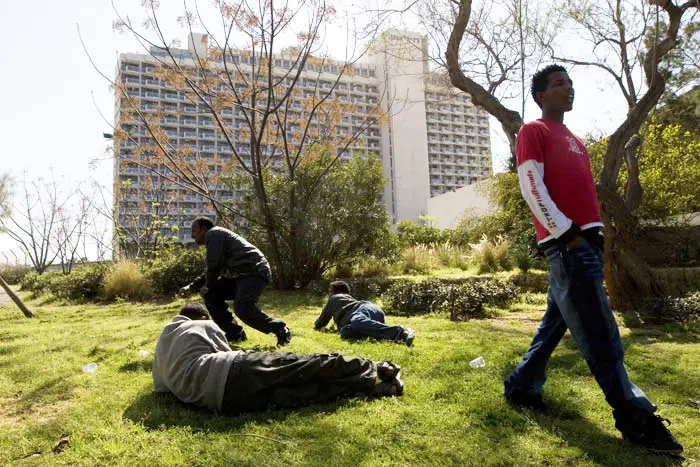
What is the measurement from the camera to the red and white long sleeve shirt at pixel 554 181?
261 centimetres

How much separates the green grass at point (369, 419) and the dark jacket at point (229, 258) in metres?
0.91

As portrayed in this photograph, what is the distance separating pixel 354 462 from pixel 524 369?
1322 mm

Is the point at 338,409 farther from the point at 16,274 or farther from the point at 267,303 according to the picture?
the point at 16,274

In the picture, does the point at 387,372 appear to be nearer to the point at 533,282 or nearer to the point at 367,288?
the point at 367,288

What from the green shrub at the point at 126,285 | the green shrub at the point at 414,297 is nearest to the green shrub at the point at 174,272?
the green shrub at the point at 126,285

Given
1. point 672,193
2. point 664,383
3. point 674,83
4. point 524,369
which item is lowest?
point 664,383

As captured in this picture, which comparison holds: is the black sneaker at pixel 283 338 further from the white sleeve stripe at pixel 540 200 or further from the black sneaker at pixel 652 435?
the black sneaker at pixel 652 435

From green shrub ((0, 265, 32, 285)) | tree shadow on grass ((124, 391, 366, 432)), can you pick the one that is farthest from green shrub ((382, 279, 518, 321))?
green shrub ((0, 265, 32, 285))

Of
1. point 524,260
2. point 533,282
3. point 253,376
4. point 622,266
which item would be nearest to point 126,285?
point 533,282

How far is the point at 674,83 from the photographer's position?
44.0 ft

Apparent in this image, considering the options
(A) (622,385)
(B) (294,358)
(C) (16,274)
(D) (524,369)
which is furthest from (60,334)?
(C) (16,274)

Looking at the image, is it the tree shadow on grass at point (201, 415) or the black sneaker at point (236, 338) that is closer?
the tree shadow on grass at point (201, 415)

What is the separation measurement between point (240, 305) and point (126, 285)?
913 centimetres

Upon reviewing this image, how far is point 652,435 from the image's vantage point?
2.39m
